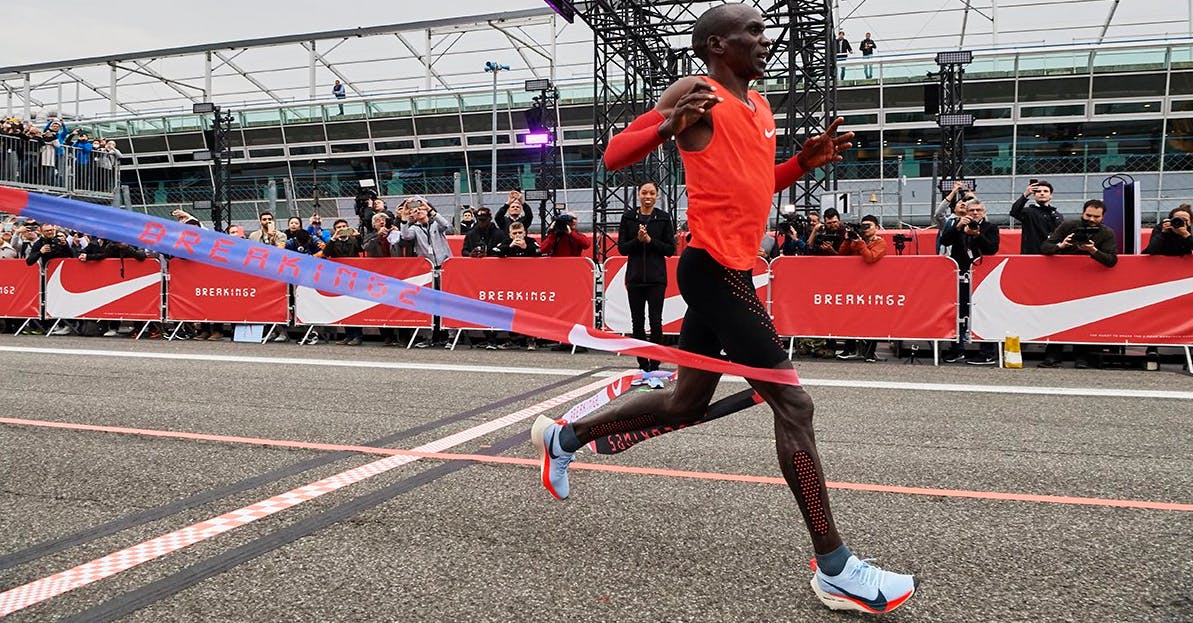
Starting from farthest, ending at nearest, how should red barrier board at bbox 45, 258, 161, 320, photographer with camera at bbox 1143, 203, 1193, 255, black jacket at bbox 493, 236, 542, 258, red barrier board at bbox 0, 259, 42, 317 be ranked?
red barrier board at bbox 0, 259, 42, 317
red barrier board at bbox 45, 258, 161, 320
black jacket at bbox 493, 236, 542, 258
photographer with camera at bbox 1143, 203, 1193, 255

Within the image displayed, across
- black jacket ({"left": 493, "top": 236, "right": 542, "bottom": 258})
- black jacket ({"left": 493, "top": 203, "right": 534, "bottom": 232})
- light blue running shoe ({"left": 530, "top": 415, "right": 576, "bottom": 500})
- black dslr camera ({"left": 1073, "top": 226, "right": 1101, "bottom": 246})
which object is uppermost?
black jacket ({"left": 493, "top": 203, "right": 534, "bottom": 232})

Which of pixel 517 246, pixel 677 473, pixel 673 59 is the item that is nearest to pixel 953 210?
pixel 517 246

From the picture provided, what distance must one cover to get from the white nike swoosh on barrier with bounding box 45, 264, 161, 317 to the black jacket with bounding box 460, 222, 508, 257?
17.0 ft

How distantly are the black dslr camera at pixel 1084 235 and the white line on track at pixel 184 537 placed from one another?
25.6ft

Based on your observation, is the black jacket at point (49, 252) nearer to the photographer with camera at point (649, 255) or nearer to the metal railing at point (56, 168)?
the metal railing at point (56, 168)

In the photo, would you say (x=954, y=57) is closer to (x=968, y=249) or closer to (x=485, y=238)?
(x=968, y=249)

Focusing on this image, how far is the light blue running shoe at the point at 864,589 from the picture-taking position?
263 cm

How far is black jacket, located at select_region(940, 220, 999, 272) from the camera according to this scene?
1017 cm

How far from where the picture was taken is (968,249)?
10289 millimetres

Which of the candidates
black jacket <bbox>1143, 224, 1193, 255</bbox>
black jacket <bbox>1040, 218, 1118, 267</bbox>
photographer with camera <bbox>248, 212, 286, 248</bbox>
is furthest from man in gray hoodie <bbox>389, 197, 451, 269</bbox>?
black jacket <bbox>1143, 224, 1193, 255</bbox>

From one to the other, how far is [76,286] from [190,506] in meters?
12.3

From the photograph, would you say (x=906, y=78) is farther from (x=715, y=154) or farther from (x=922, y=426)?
(x=715, y=154)

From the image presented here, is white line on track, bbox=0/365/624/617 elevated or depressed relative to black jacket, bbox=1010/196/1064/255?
depressed

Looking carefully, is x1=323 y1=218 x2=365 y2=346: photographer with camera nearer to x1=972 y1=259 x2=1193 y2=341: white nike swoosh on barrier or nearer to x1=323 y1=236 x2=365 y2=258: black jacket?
x1=323 y1=236 x2=365 y2=258: black jacket
